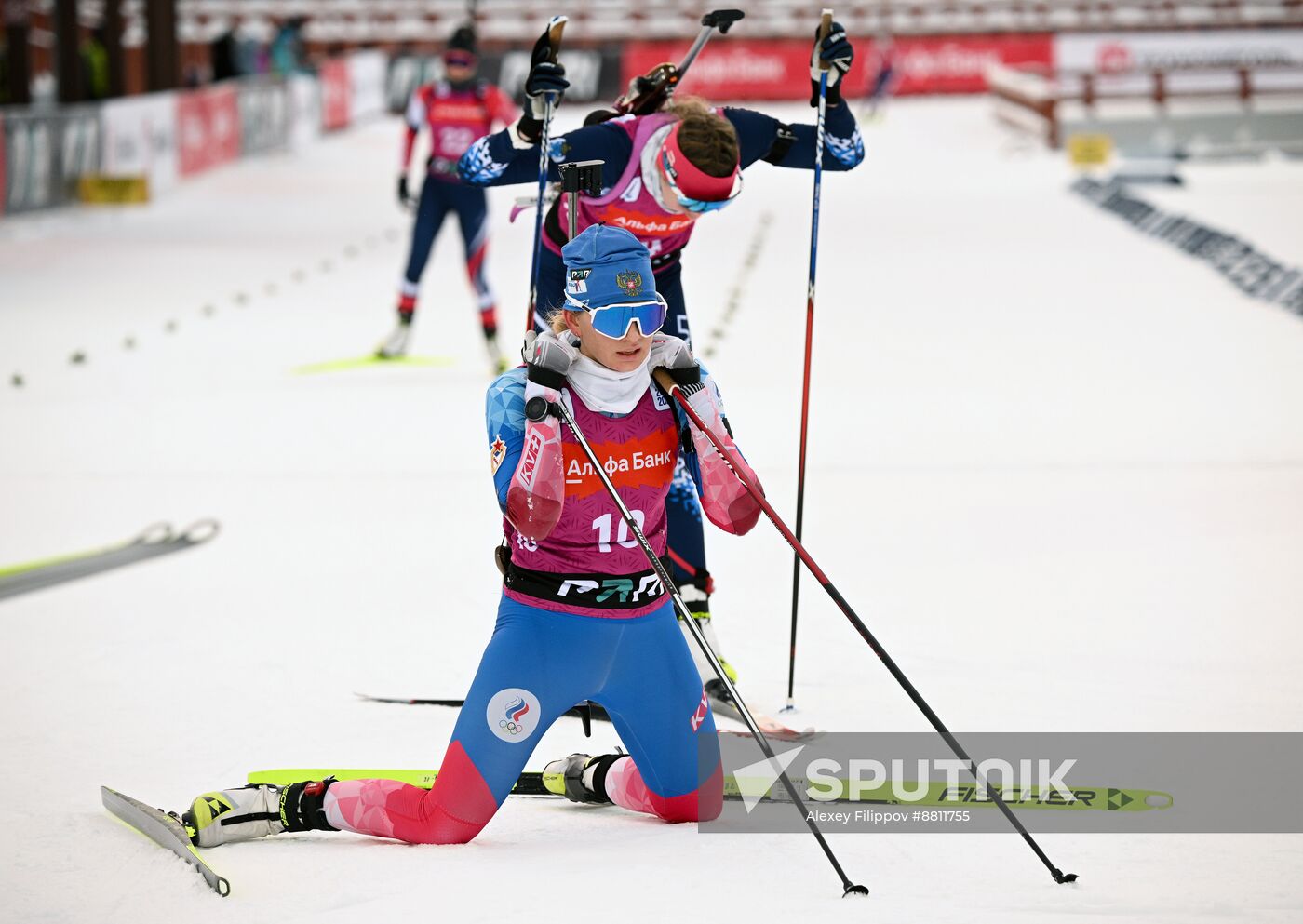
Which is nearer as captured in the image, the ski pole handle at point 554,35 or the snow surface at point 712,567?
the snow surface at point 712,567

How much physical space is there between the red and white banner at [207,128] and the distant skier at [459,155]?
12039 millimetres

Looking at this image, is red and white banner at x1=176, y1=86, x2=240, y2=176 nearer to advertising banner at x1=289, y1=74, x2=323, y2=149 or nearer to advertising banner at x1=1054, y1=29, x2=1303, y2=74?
advertising banner at x1=289, y1=74, x2=323, y2=149

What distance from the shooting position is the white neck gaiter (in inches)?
139

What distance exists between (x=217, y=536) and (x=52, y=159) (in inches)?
466

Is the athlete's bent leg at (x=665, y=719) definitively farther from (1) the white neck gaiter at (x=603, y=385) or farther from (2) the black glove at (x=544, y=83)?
(2) the black glove at (x=544, y=83)

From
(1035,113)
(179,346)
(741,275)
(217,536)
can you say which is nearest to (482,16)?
(1035,113)

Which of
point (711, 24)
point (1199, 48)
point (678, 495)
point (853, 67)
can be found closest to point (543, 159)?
point (711, 24)

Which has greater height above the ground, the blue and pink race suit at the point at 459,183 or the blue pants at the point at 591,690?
the blue and pink race suit at the point at 459,183

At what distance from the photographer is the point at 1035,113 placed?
82.4 feet

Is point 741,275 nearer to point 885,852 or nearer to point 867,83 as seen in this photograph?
point 885,852

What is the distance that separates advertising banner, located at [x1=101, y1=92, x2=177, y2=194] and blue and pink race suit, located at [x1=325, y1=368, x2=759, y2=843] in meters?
16.2

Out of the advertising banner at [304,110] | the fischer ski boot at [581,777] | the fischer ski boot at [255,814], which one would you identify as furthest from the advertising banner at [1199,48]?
the fischer ski boot at [255,814]

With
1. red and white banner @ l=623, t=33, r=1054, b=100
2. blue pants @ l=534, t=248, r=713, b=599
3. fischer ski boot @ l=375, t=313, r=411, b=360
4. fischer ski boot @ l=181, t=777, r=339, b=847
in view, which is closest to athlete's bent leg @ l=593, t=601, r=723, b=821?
fischer ski boot @ l=181, t=777, r=339, b=847

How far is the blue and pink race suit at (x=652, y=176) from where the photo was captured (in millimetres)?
4703
